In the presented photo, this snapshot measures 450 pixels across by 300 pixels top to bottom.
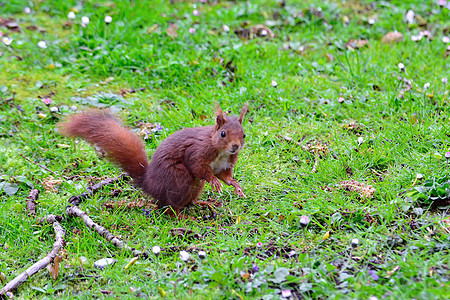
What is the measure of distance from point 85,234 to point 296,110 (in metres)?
1.96

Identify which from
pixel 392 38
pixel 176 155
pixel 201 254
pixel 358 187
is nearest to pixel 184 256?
pixel 201 254

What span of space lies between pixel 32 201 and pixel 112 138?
670mm

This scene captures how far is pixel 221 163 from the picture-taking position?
2.96m

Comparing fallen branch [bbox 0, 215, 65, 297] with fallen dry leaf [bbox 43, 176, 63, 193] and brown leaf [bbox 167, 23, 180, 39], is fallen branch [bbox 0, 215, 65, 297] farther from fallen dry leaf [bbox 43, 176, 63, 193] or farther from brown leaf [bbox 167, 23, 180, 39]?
brown leaf [bbox 167, 23, 180, 39]

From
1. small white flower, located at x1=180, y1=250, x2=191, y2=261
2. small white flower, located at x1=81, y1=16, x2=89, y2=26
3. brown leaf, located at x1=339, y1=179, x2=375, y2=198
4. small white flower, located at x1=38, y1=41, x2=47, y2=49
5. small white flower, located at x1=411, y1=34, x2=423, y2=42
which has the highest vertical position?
small white flower, located at x1=411, y1=34, x2=423, y2=42

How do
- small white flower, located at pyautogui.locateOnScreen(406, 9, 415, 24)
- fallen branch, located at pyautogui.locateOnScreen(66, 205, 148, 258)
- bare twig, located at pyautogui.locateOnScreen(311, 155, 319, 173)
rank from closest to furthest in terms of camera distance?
fallen branch, located at pyautogui.locateOnScreen(66, 205, 148, 258) < bare twig, located at pyautogui.locateOnScreen(311, 155, 319, 173) < small white flower, located at pyautogui.locateOnScreen(406, 9, 415, 24)

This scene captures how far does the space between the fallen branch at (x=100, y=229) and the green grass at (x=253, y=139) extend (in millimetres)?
37

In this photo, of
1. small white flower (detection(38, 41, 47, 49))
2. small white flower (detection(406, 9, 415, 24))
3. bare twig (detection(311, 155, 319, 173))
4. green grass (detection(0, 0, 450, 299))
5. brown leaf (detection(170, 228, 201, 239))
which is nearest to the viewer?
green grass (detection(0, 0, 450, 299))

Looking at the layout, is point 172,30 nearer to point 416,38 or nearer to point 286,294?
point 416,38

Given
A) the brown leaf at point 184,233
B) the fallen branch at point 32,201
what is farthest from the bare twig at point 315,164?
the fallen branch at point 32,201

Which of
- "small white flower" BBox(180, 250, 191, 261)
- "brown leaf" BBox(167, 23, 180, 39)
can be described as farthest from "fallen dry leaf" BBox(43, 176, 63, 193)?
"brown leaf" BBox(167, 23, 180, 39)

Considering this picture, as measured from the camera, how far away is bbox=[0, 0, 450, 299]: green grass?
240 centimetres

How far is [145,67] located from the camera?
4.57 m

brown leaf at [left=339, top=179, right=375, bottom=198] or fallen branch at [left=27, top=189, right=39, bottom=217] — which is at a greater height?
brown leaf at [left=339, top=179, right=375, bottom=198]
